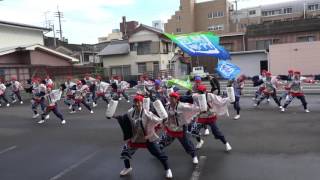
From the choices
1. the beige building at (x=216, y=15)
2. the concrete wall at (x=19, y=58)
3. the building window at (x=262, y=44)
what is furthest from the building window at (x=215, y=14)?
the concrete wall at (x=19, y=58)

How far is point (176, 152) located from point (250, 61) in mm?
28444

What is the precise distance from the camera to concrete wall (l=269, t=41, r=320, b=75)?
101ft

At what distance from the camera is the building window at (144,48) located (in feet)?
125

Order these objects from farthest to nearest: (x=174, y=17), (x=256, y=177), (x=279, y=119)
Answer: (x=174, y=17) < (x=279, y=119) < (x=256, y=177)

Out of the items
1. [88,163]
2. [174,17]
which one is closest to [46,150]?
[88,163]

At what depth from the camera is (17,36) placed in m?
33.0

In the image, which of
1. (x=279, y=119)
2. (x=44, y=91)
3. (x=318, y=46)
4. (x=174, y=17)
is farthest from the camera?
(x=174, y=17)

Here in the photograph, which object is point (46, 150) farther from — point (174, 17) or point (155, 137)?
point (174, 17)

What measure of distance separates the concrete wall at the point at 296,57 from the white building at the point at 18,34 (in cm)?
2434

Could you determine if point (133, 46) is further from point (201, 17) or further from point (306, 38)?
point (201, 17)

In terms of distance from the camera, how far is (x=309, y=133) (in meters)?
9.95

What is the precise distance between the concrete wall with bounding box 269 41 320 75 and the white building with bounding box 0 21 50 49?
2434 centimetres

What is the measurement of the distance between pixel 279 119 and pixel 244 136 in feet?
10.2

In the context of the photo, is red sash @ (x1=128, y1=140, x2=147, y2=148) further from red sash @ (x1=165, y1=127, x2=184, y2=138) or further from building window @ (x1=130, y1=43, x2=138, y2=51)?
building window @ (x1=130, y1=43, x2=138, y2=51)
